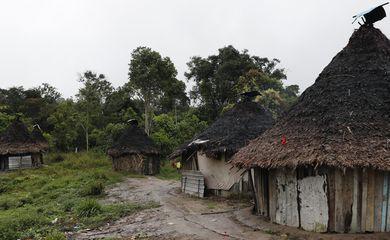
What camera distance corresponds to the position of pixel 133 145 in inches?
1098

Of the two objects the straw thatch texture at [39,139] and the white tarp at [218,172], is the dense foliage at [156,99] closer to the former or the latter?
the straw thatch texture at [39,139]

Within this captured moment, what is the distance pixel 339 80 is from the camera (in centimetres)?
1155

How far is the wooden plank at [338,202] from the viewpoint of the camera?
987cm

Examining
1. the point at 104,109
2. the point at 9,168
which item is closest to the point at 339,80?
the point at 9,168

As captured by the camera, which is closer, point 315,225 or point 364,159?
point 364,159

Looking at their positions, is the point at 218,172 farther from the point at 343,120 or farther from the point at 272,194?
the point at 343,120

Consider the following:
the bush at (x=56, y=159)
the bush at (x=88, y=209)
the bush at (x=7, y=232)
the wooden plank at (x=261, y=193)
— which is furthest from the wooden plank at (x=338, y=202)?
the bush at (x=56, y=159)

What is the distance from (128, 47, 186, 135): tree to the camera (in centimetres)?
3353

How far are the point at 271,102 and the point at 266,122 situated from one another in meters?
14.4

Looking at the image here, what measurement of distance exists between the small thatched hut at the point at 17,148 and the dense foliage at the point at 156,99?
215 inches

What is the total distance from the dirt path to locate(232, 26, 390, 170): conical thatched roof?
6.25 ft

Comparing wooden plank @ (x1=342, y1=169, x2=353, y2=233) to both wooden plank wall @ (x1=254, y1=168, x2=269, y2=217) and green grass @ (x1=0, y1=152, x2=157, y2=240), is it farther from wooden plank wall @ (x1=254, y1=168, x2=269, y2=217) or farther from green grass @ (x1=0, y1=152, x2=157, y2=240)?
green grass @ (x1=0, y1=152, x2=157, y2=240)

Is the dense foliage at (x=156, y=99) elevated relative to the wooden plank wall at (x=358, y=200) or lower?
elevated

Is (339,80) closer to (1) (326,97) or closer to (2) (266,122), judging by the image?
(1) (326,97)
